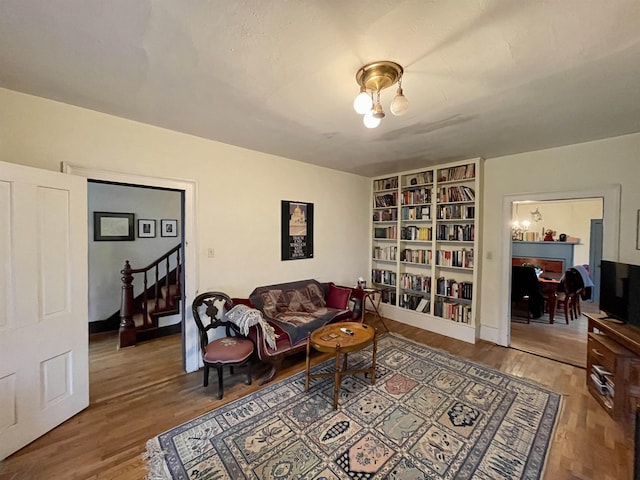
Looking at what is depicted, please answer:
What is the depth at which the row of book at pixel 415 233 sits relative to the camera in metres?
4.20

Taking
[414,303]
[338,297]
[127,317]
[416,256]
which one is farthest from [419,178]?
[127,317]

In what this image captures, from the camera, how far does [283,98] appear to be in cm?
201

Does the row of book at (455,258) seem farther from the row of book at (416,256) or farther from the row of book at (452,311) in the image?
the row of book at (452,311)

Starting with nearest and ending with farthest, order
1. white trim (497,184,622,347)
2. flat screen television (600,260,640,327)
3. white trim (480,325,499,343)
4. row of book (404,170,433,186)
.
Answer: flat screen television (600,260,640,327) < white trim (497,184,622,347) < white trim (480,325,499,343) < row of book (404,170,433,186)

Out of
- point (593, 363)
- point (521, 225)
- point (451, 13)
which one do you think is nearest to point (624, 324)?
point (593, 363)

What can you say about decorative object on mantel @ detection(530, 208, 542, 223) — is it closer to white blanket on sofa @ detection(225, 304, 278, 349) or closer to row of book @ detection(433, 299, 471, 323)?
row of book @ detection(433, 299, 471, 323)

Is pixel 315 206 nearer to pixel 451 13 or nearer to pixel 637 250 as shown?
pixel 451 13

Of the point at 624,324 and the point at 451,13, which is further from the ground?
the point at 451,13

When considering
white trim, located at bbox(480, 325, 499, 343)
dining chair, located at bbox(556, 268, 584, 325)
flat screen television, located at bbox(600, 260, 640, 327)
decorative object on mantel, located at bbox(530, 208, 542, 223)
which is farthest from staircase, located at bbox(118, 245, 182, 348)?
decorative object on mantel, located at bbox(530, 208, 542, 223)

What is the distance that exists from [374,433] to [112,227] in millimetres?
4514

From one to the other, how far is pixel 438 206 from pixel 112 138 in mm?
4056

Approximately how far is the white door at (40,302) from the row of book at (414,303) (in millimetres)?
4049

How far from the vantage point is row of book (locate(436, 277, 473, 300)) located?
3777 millimetres

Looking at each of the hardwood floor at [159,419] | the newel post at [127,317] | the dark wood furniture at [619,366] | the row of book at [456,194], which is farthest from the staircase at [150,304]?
the dark wood furniture at [619,366]
